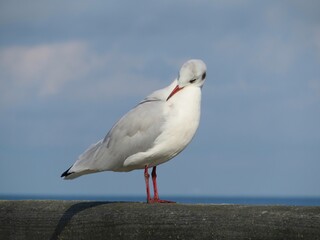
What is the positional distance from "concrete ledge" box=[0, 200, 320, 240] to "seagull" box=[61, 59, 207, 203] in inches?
66.8

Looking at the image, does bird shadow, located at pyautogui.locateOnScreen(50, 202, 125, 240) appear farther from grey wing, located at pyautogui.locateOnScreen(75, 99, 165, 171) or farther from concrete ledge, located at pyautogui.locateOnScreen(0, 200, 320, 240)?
grey wing, located at pyautogui.locateOnScreen(75, 99, 165, 171)

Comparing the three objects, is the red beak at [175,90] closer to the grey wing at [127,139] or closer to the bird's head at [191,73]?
the bird's head at [191,73]

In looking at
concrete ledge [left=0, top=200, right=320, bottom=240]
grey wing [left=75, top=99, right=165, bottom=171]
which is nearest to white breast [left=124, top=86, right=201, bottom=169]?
grey wing [left=75, top=99, right=165, bottom=171]

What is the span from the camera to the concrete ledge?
11.7 feet

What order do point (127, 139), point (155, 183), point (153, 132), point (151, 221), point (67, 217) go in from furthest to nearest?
point (127, 139) → point (155, 183) → point (153, 132) → point (67, 217) → point (151, 221)

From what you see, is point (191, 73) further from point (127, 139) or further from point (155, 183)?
point (155, 183)

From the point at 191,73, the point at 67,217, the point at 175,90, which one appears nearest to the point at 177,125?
the point at 175,90

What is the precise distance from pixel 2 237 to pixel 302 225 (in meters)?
2.27

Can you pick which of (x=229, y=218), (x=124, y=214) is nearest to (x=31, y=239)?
(x=124, y=214)

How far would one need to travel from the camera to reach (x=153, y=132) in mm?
6801

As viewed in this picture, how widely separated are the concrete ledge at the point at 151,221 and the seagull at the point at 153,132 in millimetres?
1696

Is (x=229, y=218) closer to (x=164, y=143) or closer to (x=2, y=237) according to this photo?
(x=2, y=237)

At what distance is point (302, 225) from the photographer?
11.4ft

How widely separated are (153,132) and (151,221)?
110 inches
